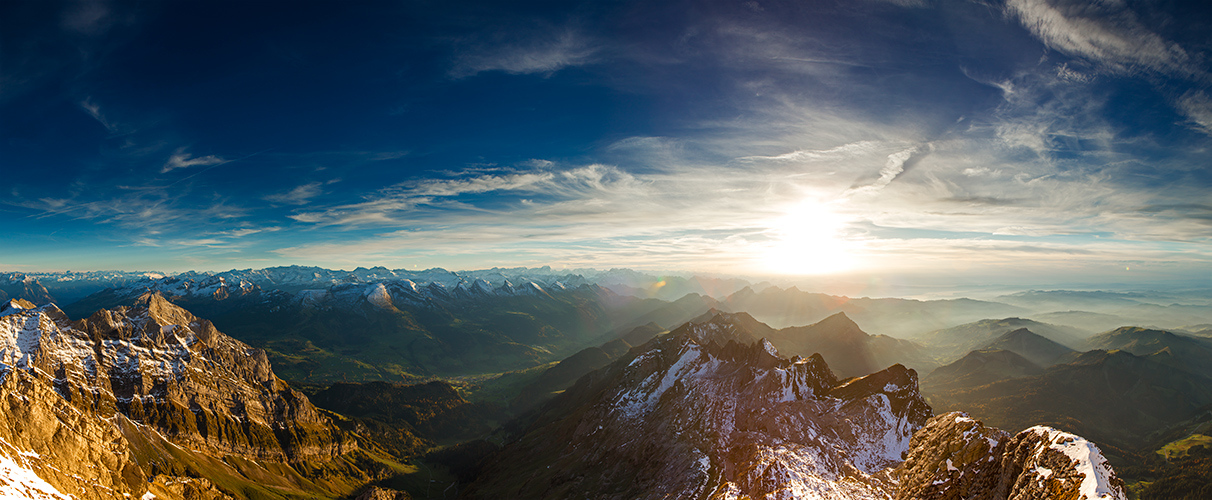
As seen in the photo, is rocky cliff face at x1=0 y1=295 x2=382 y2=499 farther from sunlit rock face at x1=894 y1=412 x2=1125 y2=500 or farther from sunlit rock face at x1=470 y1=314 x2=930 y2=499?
sunlit rock face at x1=894 y1=412 x2=1125 y2=500

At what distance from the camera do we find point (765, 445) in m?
97.2

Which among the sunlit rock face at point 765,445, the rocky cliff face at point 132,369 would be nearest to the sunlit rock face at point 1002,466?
the sunlit rock face at point 765,445

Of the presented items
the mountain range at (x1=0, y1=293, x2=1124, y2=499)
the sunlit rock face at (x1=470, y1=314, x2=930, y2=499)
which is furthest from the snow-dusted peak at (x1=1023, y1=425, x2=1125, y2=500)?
the sunlit rock face at (x1=470, y1=314, x2=930, y2=499)

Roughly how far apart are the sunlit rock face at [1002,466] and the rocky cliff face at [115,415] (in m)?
175

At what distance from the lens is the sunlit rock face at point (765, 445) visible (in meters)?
38.3

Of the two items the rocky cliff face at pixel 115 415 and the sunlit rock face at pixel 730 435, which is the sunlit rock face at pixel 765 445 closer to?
the sunlit rock face at pixel 730 435

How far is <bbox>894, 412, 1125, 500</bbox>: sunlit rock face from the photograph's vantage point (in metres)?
28.0

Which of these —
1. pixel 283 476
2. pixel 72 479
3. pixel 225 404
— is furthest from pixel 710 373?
pixel 225 404

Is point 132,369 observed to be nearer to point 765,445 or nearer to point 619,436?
point 619,436

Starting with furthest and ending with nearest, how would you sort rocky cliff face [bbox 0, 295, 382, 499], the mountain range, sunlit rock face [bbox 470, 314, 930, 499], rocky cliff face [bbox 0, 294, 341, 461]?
rocky cliff face [bbox 0, 294, 341, 461] → rocky cliff face [bbox 0, 295, 382, 499] → sunlit rock face [bbox 470, 314, 930, 499] → the mountain range

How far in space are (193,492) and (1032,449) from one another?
748 feet

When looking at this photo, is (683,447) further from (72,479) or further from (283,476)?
(283,476)

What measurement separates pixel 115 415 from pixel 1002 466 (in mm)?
254373

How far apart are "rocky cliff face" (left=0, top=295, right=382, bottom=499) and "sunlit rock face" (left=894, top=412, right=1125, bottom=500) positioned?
175472mm
